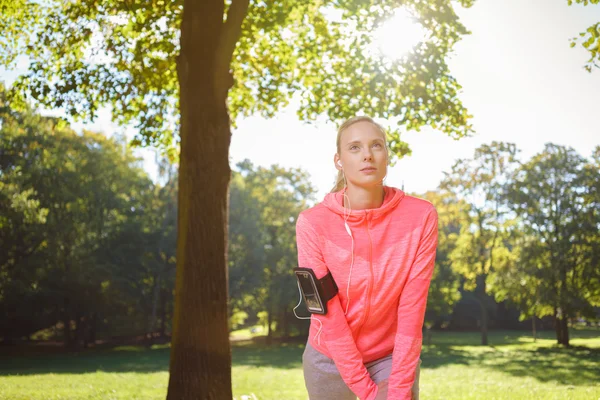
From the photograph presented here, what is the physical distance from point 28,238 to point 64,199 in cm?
394

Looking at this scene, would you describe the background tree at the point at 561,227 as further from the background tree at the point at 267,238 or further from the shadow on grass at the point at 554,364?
the background tree at the point at 267,238

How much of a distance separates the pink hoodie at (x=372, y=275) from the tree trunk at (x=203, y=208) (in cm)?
525

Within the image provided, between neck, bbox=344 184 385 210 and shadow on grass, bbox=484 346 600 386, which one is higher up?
neck, bbox=344 184 385 210

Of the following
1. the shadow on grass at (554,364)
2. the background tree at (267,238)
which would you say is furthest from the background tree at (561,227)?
the background tree at (267,238)

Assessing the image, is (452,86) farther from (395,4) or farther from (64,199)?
(64,199)

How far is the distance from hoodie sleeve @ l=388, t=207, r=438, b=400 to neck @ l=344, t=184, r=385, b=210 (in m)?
0.31

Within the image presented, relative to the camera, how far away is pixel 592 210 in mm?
37625

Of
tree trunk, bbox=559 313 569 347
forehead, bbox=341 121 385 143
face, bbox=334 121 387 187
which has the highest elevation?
forehead, bbox=341 121 385 143

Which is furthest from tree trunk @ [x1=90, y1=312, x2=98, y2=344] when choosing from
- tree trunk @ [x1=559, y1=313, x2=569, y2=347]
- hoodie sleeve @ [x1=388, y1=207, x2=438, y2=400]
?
hoodie sleeve @ [x1=388, y1=207, x2=438, y2=400]

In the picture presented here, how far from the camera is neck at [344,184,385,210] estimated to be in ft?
10.5

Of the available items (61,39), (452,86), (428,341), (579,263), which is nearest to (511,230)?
(579,263)

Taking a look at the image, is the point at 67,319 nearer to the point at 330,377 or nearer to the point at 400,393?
the point at 330,377

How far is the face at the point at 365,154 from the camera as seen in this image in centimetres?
314

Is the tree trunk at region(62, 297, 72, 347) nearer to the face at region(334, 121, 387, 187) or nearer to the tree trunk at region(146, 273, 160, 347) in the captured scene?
the tree trunk at region(146, 273, 160, 347)
